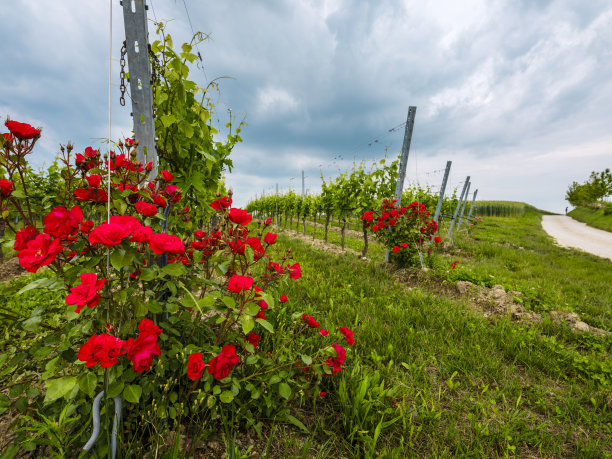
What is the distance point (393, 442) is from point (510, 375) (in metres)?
1.38

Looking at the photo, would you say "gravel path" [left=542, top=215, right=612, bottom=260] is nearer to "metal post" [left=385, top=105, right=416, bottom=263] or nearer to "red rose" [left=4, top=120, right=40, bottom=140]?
"metal post" [left=385, top=105, right=416, bottom=263]

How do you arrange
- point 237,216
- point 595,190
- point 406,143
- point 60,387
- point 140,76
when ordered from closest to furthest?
point 60,387
point 237,216
point 140,76
point 406,143
point 595,190

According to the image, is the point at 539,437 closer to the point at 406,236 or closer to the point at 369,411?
the point at 369,411

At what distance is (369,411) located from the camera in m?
1.58

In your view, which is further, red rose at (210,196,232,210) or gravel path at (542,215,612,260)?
gravel path at (542,215,612,260)

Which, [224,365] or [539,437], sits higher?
[224,365]

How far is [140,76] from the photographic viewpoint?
1938mm

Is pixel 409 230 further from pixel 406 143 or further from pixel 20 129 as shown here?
pixel 20 129

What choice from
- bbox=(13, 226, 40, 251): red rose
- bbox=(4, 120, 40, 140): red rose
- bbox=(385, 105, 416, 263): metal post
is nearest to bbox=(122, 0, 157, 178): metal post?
bbox=(4, 120, 40, 140): red rose

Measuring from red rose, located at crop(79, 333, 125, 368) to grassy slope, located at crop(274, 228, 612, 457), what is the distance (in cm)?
131

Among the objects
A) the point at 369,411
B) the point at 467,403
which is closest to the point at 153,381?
the point at 369,411

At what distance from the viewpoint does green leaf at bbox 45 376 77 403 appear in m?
0.93

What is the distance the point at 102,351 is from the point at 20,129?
3.37 feet

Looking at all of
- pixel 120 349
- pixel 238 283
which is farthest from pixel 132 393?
pixel 238 283
